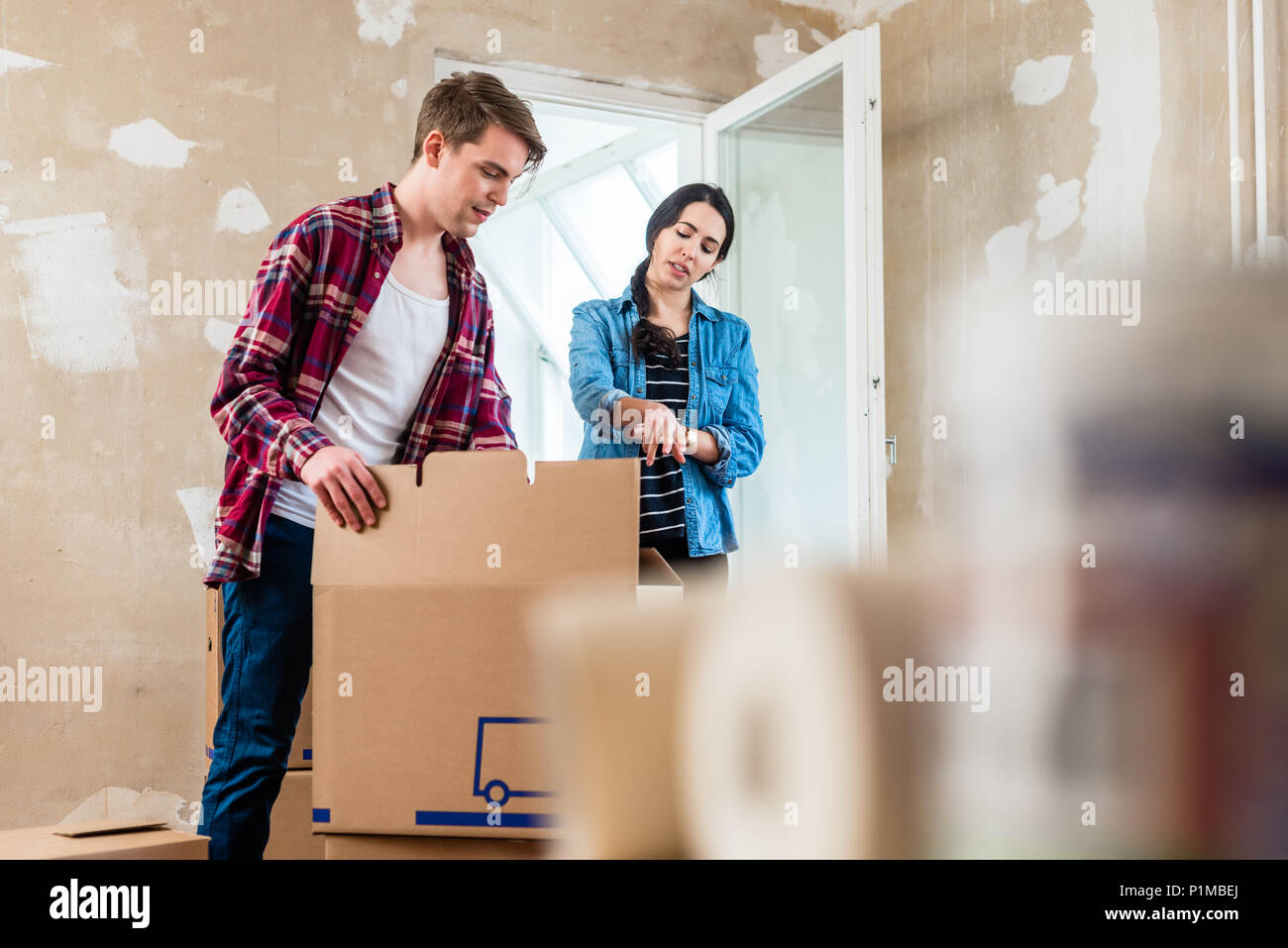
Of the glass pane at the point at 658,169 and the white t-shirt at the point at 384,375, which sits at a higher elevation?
the glass pane at the point at 658,169

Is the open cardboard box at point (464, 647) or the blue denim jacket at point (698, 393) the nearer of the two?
the open cardboard box at point (464, 647)

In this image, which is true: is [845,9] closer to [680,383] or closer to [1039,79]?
[1039,79]

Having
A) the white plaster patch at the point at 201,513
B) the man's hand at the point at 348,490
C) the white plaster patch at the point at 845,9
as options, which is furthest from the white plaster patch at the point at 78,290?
the white plaster patch at the point at 845,9

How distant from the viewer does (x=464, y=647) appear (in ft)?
3.05

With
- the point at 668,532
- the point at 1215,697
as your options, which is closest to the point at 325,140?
the point at 668,532

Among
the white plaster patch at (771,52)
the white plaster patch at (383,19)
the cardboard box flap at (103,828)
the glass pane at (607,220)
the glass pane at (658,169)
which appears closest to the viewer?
the cardboard box flap at (103,828)

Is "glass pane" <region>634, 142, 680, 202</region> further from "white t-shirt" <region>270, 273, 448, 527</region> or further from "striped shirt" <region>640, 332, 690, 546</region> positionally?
"white t-shirt" <region>270, 273, 448, 527</region>

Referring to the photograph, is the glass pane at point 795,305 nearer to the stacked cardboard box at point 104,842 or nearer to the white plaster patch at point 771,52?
the white plaster patch at point 771,52

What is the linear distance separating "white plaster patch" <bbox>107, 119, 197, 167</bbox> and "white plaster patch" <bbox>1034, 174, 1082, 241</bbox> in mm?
2094

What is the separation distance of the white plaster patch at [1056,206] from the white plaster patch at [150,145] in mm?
2094

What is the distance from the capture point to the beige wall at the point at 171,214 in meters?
2.49

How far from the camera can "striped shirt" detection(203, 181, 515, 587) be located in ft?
3.91

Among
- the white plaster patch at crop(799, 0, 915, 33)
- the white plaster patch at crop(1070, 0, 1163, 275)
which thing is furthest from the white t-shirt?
the white plaster patch at crop(799, 0, 915, 33)
